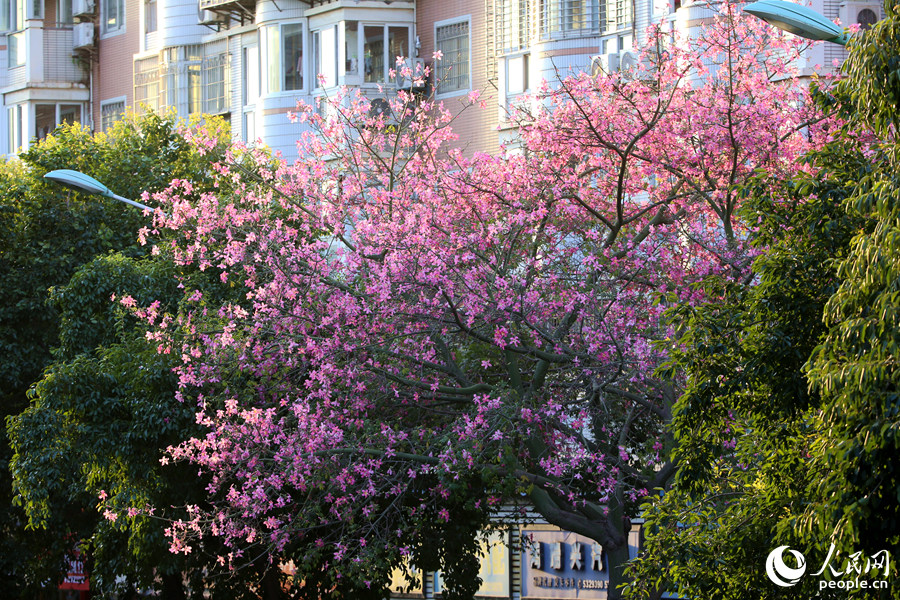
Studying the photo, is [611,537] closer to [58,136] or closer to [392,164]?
[392,164]

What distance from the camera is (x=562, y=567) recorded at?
2439 centimetres

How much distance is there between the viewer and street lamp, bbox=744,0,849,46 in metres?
9.91

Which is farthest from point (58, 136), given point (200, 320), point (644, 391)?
point (644, 391)

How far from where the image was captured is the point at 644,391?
14.4 m

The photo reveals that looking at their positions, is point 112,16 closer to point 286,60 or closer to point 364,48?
point 286,60

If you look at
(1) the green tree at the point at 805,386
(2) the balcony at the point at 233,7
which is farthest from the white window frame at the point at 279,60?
(1) the green tree at the point at 805,386

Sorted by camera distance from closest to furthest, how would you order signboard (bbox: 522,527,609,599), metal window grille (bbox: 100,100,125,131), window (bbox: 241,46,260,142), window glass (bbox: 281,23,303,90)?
signboard (bbox: 522,527,609,599) < window glass (bbox: 281,23,303,90) < window (bbox: 241,46,260,142) < metal window grille (bbox: 100,100,125,131)

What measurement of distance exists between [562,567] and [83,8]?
21.2 m

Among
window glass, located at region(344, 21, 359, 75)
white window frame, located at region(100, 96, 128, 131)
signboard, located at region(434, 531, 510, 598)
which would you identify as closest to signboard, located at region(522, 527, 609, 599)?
signboard, located at region(434, 531, 510, 598)

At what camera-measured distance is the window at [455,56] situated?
2798 centimetres

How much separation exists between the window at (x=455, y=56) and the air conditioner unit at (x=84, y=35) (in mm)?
12102

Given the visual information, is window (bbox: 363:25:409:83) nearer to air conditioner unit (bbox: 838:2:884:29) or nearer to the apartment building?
the apartment building

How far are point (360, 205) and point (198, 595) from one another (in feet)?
25.3
